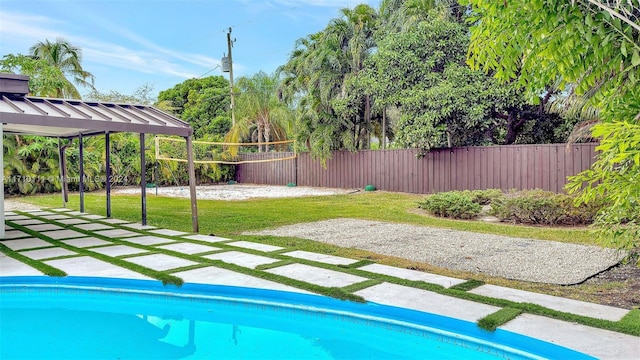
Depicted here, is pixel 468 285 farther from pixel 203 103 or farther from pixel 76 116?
pixel 203 103

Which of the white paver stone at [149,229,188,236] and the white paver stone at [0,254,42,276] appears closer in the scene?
the white paver stone at [0,254,42,276]

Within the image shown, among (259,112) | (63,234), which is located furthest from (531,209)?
(259,112)

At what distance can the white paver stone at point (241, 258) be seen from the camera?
424 centimetres

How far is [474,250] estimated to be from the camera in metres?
5.10

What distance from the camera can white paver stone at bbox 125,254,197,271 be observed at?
13.6ft

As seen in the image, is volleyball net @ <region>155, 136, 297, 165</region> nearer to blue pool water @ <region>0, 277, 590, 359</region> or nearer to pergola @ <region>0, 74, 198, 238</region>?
pergola @ <region>0, 74, 198, 238</region>

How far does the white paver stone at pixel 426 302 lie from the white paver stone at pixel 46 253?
3.42 m

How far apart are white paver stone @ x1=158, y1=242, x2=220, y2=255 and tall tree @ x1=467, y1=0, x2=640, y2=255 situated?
3.46 m

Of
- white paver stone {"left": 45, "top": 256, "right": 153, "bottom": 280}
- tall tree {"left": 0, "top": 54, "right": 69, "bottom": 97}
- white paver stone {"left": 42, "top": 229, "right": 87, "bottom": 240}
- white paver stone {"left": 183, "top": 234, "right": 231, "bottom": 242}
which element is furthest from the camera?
tall tree {"left": 0, "top": 54, "right": 69, "bottom": 97}

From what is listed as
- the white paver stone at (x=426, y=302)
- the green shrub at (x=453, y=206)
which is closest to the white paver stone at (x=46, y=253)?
the white paver stone at (x=426, y=302)

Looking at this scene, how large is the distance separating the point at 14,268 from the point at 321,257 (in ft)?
9.49

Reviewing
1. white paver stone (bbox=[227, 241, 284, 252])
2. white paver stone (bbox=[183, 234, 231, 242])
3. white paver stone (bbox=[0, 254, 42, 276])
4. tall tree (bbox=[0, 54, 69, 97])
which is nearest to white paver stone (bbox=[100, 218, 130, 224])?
white paver stone (bbox=[183, 234, 231, 242])

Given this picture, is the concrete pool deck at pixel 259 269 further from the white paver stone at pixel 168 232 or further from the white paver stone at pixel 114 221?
the white paver stone at pixel 114 221

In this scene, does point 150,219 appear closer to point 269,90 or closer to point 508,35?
point 508,35
